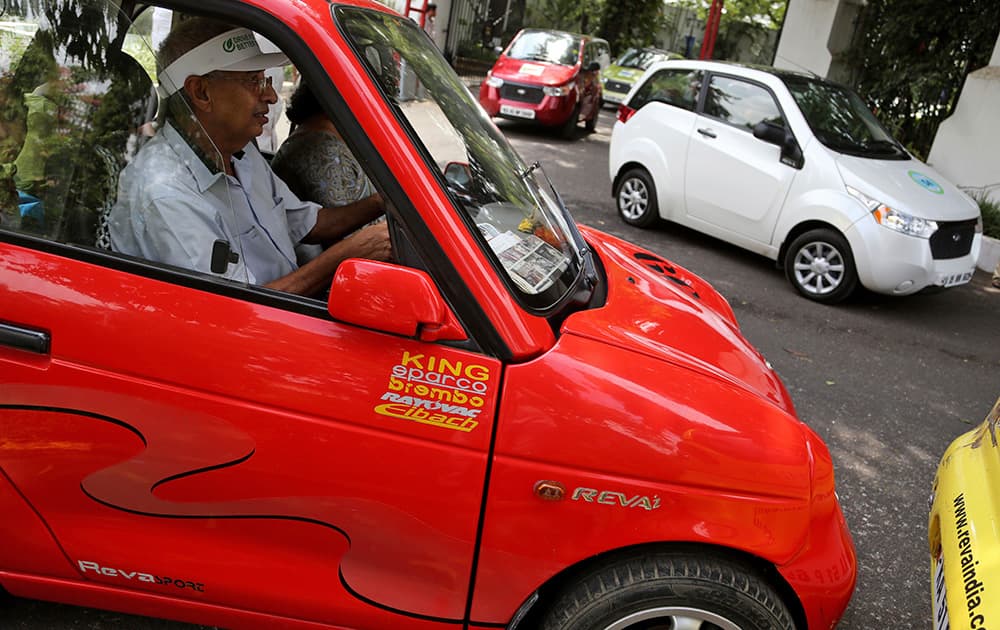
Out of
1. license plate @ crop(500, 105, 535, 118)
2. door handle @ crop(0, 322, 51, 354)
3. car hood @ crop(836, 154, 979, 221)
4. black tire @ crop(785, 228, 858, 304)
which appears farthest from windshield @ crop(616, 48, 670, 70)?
door handle @ crop(0, 322, 51, 354)

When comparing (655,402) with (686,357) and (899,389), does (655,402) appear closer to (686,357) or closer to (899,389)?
(686,357)

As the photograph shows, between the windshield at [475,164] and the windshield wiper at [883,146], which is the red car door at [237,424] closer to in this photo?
the windshield at [475,164]

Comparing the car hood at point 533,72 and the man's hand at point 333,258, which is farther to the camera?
the car hood at point 533,72

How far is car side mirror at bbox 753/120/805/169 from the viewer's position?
22.0 feet

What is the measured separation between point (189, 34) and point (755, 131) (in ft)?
19.1

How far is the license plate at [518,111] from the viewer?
12.6 metres

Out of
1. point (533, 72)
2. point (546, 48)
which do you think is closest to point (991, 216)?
point (533, 72)

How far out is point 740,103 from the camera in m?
7.25

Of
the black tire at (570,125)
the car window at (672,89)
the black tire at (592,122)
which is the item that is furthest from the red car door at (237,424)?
the black tire at (592,122)

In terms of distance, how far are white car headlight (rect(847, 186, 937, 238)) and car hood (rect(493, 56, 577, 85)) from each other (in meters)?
7.33

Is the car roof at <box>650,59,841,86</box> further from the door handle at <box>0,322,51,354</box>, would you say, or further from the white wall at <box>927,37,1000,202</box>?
the door handle at <box>0,322,51,354</box>

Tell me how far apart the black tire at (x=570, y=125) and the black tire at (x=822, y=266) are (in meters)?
7.14

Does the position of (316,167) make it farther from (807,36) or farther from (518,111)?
(807,36)

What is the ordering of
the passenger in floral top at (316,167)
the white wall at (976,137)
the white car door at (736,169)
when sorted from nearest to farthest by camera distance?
the passenger in floral top at (316,167)
the white car door at (736,169)
the white wall at (976,137)
